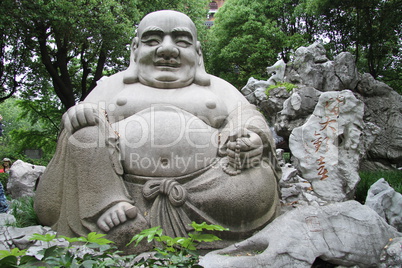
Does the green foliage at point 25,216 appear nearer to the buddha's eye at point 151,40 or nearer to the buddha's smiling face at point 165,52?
the buddha's smiling face at point 165,52

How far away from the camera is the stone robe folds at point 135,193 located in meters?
3.19

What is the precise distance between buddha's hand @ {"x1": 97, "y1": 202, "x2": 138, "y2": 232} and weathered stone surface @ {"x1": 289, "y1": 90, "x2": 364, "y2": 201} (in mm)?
3333

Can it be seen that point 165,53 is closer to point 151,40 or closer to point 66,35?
point 151,40

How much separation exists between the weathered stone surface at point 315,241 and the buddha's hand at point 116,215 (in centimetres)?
77

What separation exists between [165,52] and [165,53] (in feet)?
0.04

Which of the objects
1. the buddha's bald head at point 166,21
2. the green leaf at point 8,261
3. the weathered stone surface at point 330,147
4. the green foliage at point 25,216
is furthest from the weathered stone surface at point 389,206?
the green leaf at point 8,261

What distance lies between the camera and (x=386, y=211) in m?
4.68

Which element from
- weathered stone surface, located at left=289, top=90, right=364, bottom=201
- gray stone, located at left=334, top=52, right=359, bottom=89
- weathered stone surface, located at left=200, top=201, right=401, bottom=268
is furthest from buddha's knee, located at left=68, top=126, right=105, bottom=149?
gray stone, located at left=334, top=52, right=359, bottom=89

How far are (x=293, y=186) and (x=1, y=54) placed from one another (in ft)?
32.5

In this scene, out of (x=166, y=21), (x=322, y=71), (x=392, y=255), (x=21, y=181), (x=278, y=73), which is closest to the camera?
(x=392, y=255)

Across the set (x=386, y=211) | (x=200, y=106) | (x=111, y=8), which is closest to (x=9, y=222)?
(x=200, y=106)

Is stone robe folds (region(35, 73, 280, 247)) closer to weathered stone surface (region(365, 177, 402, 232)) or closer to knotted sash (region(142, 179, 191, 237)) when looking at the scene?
knotted sash (region(142, 179, 191, 237))

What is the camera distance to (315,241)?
295 cm

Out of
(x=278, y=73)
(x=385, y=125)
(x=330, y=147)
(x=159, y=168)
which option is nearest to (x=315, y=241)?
(x=159, y=168)
